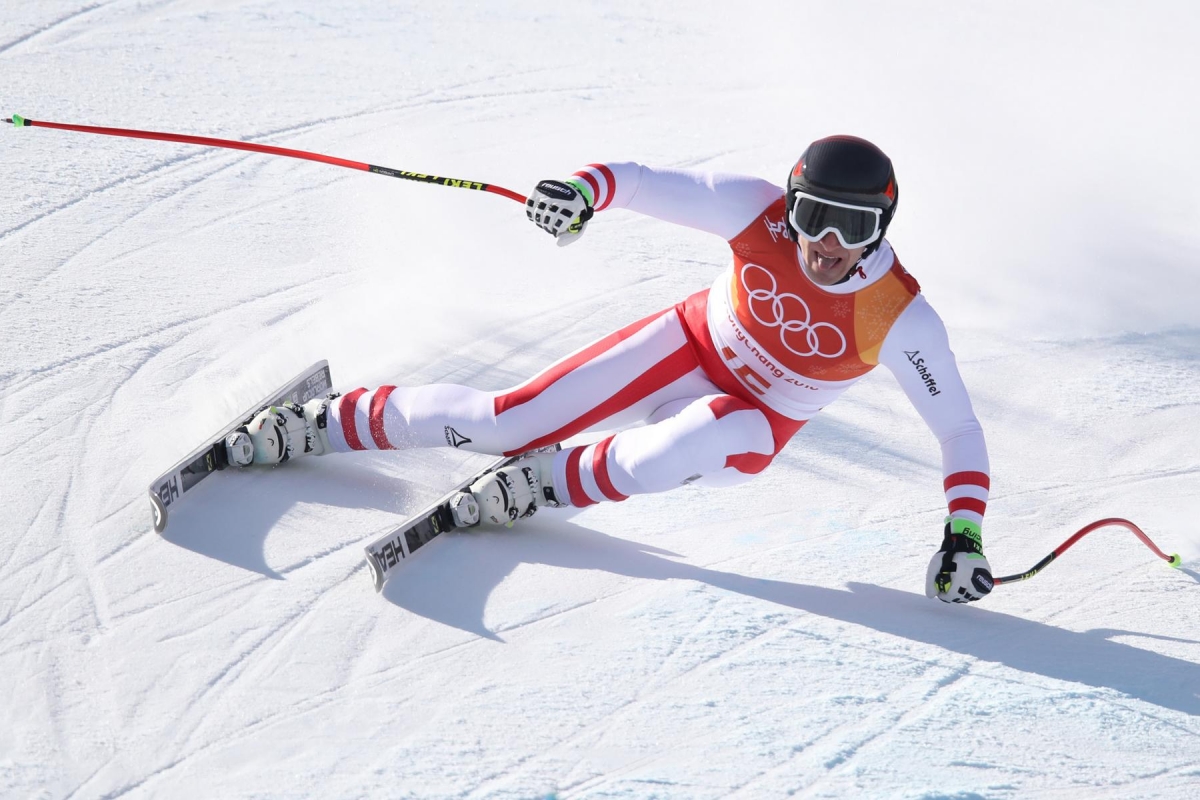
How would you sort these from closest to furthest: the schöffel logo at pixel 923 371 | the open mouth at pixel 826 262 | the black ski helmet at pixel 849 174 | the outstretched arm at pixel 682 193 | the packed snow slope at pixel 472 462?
the packed snow slope at pixel 472 462 < the black ski helmet at pixel 849 174 < the open mouth at pixel 826 262 < the schöffel logo at pixel 923 371 < the outstretched arm at pixel 682 193

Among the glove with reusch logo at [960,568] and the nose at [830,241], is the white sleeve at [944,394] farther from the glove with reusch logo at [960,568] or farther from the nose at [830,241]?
the nose at [830,241]

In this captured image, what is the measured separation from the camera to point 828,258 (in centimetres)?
330

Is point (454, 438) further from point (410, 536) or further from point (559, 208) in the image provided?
point (559, 208)

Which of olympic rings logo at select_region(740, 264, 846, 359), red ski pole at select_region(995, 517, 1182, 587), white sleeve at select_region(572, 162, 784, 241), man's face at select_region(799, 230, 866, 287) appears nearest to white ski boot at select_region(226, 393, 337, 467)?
white sleeve at select_region(572, 162, 784, 241)

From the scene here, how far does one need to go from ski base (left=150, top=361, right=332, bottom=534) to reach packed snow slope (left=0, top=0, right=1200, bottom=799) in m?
0.07

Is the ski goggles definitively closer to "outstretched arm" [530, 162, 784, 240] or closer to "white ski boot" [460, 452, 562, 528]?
"outstretched arm" [530, 162, 784, 240]

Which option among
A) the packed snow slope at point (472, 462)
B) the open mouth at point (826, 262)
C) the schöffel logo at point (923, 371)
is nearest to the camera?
the packed snow slope at point (472, 462)

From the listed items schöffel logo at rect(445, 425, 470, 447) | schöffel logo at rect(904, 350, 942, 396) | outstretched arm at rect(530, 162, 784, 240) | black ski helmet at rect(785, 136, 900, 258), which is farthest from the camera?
schöffel logo at rect(445, 425, 470, 447)

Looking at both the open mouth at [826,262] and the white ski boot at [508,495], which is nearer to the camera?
the open mouth at [826,262]

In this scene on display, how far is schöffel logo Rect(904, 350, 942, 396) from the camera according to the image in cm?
340

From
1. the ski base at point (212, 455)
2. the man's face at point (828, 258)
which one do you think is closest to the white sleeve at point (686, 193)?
the man's face at point (828, 258)

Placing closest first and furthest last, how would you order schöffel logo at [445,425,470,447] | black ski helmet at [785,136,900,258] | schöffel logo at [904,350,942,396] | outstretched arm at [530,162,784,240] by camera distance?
1. black ski helmet at [785,136,900,258]
2. schöffel logo at [904,350,942,396]
3. outstretched arm at [530,162,784,240]
4. schöffel logo at [445,425,470,447]

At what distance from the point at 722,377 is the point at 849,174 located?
718mm

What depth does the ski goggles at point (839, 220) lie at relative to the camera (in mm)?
3211
